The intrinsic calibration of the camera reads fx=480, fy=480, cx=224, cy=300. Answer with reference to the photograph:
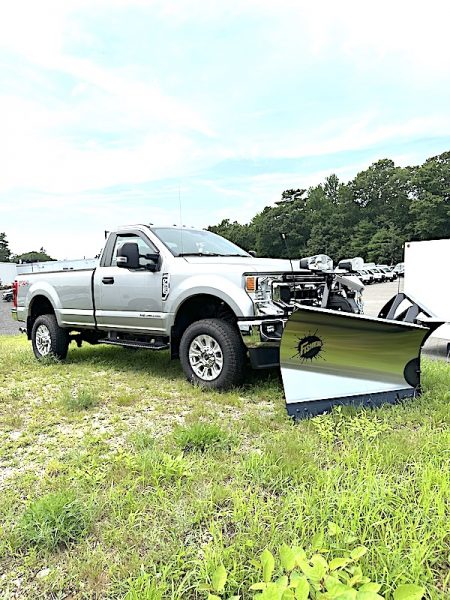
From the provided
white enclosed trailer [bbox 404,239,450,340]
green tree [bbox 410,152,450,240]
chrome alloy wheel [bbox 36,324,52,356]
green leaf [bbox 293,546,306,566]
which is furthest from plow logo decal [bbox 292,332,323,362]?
green tree [bbox 410,152,450,240]

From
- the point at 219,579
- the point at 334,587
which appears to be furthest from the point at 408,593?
the point at 219,579

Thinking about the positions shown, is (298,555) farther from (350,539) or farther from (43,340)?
(43,340)

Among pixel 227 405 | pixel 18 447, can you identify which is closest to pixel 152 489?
pixel 18 447

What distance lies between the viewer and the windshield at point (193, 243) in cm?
580

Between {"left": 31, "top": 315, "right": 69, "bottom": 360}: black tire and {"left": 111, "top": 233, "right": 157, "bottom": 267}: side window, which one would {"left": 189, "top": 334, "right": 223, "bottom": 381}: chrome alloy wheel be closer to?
{"left": 111, "top": 233, "right": 157, "bottom": 267}: side window

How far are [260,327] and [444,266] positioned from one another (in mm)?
3643

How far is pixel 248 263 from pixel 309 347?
4.66ft

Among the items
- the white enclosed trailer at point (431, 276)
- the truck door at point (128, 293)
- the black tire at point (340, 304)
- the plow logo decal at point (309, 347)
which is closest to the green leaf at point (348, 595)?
the plow logo decal at point (309, 347)

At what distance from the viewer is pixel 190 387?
5191mm

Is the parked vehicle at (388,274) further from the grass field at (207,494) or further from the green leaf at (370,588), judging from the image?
the green leaf at (370,588)

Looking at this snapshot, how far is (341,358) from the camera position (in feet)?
13.6

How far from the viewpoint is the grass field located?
2020 mm

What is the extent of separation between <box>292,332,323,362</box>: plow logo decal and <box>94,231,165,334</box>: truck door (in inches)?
77.9

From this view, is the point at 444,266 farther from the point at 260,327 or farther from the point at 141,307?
the point at 141,307
